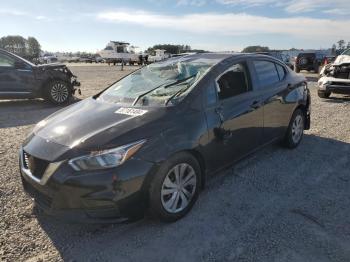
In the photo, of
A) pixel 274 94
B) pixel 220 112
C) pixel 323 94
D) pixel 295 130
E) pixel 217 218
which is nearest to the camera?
pixel 217 218

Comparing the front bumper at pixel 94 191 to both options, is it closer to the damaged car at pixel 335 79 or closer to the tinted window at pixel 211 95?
→ the tinted window at pixel 211 95

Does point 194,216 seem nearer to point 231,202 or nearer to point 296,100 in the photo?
point 231,202

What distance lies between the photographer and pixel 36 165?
133 inches

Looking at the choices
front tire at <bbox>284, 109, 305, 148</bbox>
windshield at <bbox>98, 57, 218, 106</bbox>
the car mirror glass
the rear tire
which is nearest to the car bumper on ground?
the rear tire

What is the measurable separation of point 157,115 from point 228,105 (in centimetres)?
103

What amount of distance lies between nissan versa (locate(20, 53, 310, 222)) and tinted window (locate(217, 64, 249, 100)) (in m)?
0.01

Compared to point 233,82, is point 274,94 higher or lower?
lower

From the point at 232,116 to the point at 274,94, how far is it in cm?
124

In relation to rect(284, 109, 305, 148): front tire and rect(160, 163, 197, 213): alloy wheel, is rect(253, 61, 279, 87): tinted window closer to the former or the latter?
rect(284, 109, 305, 148): front tire

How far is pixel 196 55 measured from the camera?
5.09m

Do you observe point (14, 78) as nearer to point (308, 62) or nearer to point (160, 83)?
point (160, 83)

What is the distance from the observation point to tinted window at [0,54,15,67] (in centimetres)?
1016

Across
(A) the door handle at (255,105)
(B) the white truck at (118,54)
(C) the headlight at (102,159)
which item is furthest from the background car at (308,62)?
(B) the white truck at (118,54)

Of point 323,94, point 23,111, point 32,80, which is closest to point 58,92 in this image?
point 32,80
